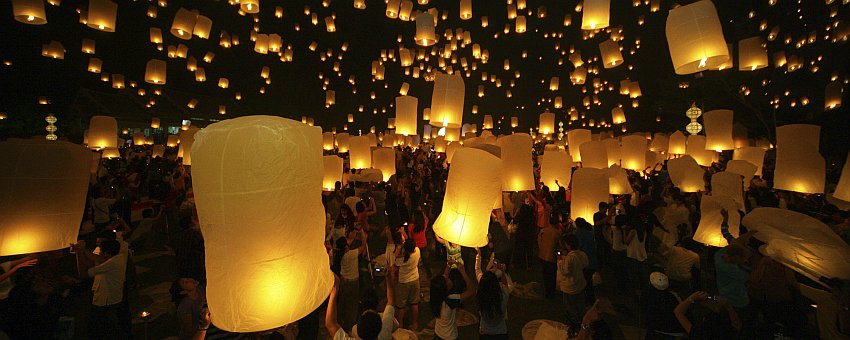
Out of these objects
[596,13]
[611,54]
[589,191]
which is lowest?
[589,191]

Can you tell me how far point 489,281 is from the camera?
3.39 meters

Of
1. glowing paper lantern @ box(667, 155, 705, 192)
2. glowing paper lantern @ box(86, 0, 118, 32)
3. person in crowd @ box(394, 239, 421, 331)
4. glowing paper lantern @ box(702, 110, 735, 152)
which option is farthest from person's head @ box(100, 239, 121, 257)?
glowing paper lantern @ box(702, 110, 735, 152)

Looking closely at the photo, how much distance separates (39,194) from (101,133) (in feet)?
23.8

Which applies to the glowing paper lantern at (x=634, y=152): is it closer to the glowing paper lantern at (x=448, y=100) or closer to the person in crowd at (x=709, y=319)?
the glowing paper lantern at (x=448, y=100)

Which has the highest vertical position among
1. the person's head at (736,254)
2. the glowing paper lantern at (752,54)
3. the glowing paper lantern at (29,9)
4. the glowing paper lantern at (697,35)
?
the glowing paper lantern at (29,9)

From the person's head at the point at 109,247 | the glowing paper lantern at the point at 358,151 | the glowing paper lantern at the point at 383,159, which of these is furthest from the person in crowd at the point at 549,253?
the glowing paper lantern at the point at 358,151

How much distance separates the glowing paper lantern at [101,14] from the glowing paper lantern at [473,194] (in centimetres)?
749

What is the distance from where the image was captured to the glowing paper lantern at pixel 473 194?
3244 mm

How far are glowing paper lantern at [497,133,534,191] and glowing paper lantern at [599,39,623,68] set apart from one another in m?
4.78

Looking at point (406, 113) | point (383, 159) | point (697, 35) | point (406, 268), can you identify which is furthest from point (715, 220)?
point (383, 159)

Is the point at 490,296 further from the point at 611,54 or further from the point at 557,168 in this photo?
the point at 611,54

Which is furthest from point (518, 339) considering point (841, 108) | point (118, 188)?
point (841, 108)

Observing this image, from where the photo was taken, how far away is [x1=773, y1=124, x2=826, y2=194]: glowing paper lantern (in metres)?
5.87

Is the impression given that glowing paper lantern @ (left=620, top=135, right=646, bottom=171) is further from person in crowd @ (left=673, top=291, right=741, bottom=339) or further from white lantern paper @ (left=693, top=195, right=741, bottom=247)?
person in crowd @ (left=673, top=291, right=741, bottom=339)
